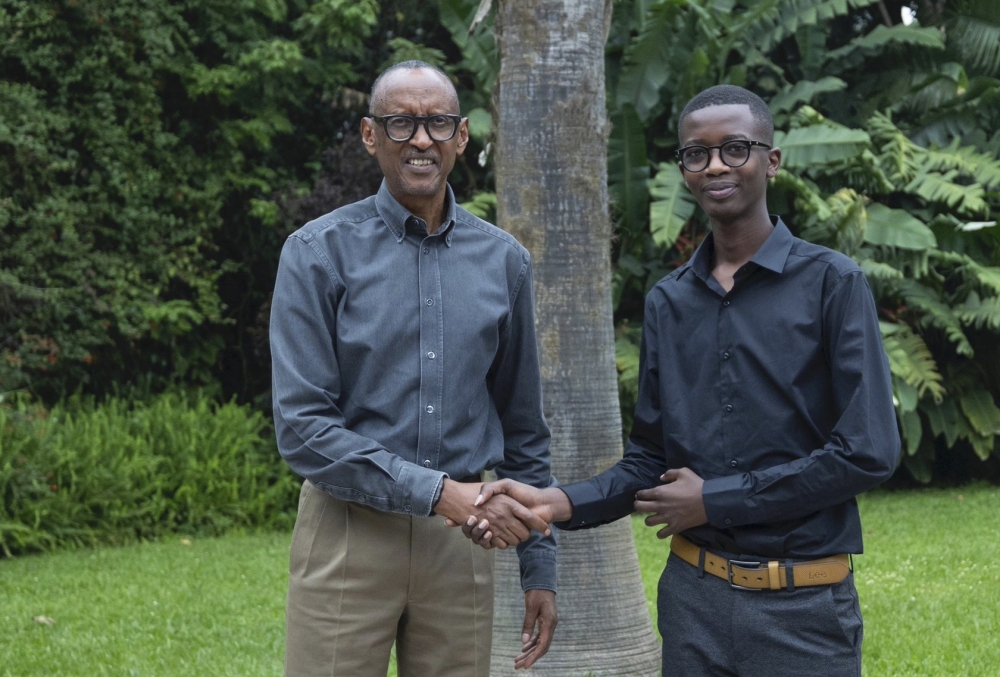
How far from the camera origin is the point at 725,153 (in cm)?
288

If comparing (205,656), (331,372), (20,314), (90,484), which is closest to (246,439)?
(90,484)

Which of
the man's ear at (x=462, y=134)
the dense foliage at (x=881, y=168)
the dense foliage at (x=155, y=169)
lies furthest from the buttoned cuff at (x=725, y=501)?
the dense foliage at (x=155, y=169)

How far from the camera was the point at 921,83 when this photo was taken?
11836 millimetres

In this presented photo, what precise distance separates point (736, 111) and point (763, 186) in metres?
0.20

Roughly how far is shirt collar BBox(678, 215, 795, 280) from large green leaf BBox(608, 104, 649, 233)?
7.56 m

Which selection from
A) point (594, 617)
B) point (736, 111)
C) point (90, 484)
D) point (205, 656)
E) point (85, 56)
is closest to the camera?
point (736, 111)

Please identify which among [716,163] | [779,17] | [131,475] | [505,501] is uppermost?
[779,17]

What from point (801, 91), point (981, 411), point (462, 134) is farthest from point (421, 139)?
point (981, 411)

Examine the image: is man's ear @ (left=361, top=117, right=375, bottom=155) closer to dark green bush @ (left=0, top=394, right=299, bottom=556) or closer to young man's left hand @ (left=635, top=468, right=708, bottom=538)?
young man's left hand @ (left=635, top=468, right=708, bottom=538)

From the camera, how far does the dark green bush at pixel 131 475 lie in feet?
31.1

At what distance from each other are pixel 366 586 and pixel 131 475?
7.75 meters

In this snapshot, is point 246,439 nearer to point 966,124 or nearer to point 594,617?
point 594,617

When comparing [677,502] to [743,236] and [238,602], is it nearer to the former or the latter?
[743,236]

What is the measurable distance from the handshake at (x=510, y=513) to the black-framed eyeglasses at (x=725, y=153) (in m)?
0.95
